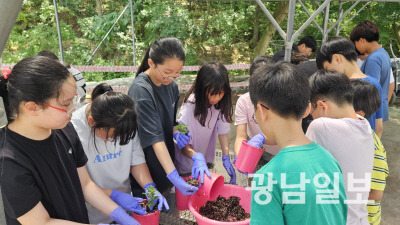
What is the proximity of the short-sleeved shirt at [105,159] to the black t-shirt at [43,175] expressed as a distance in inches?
8.0

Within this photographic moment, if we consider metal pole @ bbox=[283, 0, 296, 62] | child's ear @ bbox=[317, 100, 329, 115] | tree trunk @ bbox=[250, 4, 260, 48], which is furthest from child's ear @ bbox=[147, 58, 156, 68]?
tree trunk @ bbox=[250, 4, 260, 48]

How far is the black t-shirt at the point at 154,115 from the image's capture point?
70.3 inches

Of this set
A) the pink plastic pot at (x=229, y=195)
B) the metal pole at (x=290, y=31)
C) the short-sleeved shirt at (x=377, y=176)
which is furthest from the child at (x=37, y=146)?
the metal pole at (x=290, y=31)

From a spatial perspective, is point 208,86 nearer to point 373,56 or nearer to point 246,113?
point 246,113

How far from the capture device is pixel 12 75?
3.61ft

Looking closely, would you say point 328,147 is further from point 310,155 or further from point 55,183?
point 55,183

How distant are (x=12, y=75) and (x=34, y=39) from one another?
8919mm

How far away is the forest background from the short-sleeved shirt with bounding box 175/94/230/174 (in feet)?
19.5

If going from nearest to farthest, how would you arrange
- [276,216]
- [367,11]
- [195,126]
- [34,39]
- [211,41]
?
[276,216], [195,126], [367,11], [34,39], [211,41]

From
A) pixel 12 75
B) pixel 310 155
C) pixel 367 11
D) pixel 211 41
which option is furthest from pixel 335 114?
pixel 211 41

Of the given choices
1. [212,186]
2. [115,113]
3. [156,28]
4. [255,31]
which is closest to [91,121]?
[115,113]

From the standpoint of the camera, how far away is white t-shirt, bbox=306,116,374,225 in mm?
1339

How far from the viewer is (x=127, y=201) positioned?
63.5 inches

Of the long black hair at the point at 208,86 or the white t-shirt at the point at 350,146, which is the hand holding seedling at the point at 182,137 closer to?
the long black hair at the point at 208,86
